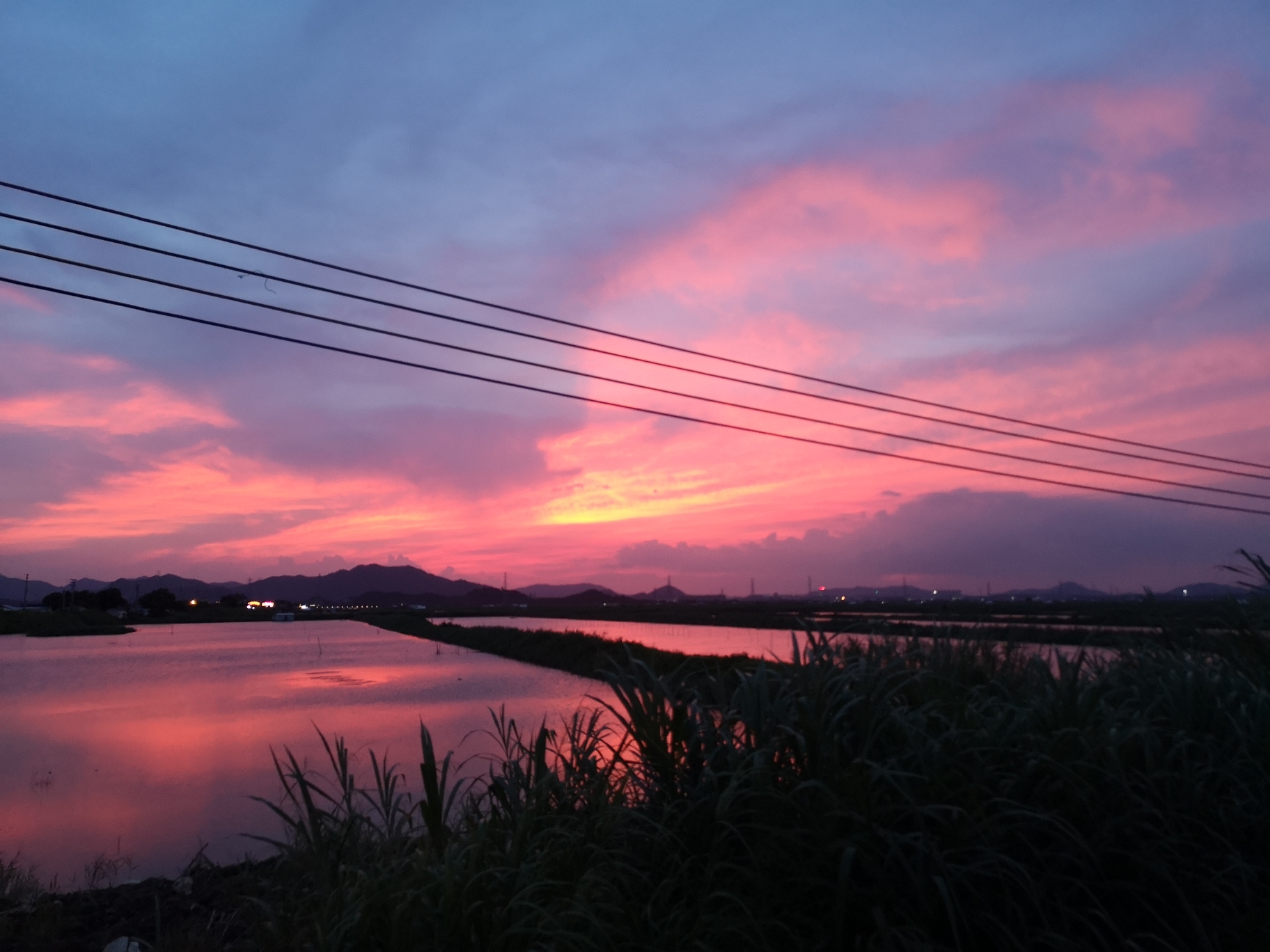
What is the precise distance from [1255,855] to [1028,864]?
49.7 inches

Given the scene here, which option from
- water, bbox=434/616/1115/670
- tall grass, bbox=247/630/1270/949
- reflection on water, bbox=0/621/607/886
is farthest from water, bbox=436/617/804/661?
tall grass, bbox=247/630/1270/949

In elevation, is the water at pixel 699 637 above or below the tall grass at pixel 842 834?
below

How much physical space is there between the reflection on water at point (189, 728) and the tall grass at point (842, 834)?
316 cm

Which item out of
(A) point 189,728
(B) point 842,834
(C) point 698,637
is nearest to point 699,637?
(C) point 698,637

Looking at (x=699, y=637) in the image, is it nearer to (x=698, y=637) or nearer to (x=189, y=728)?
(x=698, y=637)

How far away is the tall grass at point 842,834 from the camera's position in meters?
3.57

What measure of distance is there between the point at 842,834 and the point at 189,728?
1618 centimetres

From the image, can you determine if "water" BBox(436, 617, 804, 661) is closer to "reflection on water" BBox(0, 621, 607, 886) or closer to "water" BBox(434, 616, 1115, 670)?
"water" BBox(434, 616, 1115, 670)

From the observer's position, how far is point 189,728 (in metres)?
16.4

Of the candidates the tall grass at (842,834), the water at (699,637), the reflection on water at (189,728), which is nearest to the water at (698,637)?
the water at (699,637)

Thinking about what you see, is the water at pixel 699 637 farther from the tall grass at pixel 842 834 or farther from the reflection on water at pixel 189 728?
the tall grass at pixel 842 834

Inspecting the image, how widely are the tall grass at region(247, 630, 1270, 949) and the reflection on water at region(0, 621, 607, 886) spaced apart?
3.16 meters

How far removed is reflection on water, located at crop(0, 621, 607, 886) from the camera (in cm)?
926

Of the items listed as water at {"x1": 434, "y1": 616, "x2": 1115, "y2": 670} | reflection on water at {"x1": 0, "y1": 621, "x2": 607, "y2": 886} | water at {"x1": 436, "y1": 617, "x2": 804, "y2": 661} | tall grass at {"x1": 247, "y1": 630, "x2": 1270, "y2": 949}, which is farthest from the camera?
water at {"x1": 436, "y1": 617, "x2": 804, "y2": 661}
